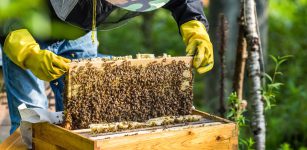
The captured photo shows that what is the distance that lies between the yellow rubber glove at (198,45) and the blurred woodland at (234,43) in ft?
1.93

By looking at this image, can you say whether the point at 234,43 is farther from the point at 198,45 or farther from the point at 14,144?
the point at 14,144

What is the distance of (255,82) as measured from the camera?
349cm

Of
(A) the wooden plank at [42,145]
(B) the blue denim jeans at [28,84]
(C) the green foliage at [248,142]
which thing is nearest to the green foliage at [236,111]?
(C) the green foliage at [248,142]

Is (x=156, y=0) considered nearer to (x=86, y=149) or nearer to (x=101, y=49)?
(x=86, y=149)

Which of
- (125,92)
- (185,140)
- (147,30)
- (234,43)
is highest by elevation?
(147,30)

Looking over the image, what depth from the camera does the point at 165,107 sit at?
285 centimetres

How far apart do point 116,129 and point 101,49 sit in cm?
592

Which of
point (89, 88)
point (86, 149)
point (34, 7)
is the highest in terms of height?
point (34, 7)

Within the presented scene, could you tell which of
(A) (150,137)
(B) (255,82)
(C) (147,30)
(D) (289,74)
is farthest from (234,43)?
(C) (147,30)

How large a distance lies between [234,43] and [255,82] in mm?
1924

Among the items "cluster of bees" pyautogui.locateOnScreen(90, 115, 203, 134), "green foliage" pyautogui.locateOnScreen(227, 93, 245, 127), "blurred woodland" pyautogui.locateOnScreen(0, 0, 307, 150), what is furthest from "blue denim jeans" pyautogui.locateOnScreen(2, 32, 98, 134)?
"green foliage" pyautogui.locateOnScreen(227, 93, 245, 127)

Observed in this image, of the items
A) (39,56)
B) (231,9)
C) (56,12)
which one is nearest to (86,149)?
(39,56)

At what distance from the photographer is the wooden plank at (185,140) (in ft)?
7.84

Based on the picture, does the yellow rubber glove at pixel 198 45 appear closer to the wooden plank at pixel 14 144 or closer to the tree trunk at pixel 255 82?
the tree trunk at pixel 255 82
